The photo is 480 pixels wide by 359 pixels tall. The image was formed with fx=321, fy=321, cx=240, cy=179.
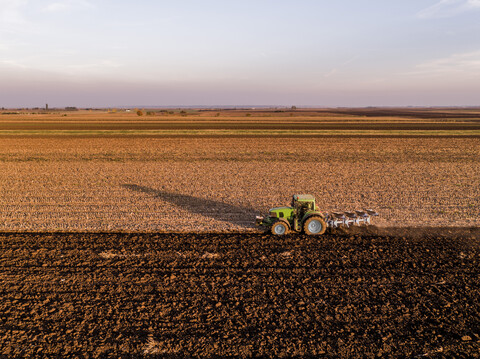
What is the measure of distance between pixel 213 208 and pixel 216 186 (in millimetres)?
4349

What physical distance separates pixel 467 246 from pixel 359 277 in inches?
201

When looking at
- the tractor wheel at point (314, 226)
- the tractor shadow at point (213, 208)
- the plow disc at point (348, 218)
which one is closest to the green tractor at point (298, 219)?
Result: the tractor wheel at point (314, 226)

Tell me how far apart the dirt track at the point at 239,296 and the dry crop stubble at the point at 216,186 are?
2.40 metres

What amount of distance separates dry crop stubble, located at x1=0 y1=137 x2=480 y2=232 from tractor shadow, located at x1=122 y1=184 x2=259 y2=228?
0.05m

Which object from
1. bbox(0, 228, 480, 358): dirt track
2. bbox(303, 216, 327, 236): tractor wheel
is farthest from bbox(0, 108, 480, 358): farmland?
bbox(303, 216, 327, 236): tractor wheel

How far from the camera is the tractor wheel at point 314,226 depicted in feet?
38.3

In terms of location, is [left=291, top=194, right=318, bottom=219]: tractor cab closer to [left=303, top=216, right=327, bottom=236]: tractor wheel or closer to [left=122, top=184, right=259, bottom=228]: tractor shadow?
[left=303, top=216, right=327, bottom=236]: tractor wheel

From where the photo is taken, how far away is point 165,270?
938cm

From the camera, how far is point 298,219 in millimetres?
12008

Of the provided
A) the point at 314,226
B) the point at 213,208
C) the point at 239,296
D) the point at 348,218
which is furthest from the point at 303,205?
the point at 213,208

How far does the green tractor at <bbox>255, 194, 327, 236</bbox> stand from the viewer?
460 inches

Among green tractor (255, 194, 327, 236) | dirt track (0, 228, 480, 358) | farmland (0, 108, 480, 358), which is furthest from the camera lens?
green tractor (255, 194, 327, 236)

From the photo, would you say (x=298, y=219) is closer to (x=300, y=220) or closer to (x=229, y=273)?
(x=300, y=220)

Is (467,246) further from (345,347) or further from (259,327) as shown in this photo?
(259,327)
